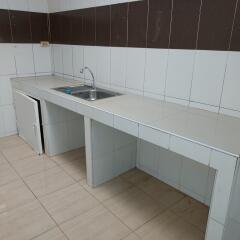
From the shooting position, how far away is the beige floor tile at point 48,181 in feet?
6.88

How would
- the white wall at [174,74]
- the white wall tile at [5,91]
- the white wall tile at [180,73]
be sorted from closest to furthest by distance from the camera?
the white wall at [174,74] → the white wall tile at [180,73] → the white wall tile at [5,91]

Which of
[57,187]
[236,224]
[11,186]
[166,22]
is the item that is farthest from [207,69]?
[11,186]

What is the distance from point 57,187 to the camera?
2135 mm

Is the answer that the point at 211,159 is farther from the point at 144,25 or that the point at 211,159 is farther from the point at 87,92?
the point at 87,92

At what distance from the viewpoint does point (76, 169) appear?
8.00ft

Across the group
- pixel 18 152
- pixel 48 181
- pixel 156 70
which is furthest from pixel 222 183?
pixel 18 152

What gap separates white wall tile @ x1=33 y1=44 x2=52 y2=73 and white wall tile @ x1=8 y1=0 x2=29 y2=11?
456mm

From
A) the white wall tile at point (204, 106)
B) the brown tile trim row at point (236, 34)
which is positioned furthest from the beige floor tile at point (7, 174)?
the brown tile trim row at point (236, 34)

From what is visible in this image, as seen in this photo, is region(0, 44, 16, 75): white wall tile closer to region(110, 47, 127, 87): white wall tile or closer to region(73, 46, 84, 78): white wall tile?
region(73, 46, 84, 78): white wall tile

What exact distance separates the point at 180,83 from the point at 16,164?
1.87m

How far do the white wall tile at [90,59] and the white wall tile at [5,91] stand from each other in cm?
111

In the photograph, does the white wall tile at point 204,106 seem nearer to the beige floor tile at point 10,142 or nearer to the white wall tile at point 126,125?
the white wall tile at point 126,125

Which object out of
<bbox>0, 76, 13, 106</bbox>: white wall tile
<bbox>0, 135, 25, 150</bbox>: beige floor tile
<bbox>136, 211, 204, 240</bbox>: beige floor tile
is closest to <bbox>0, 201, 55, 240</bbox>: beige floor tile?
<bbox>136, 211, 204, 240</bbox>: beige floor tile

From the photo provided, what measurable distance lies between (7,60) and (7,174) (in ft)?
4.79
